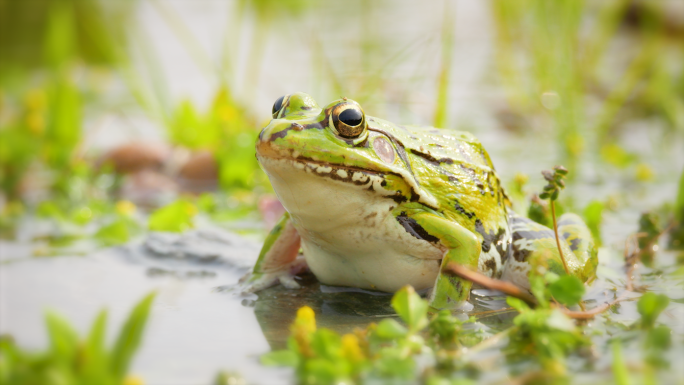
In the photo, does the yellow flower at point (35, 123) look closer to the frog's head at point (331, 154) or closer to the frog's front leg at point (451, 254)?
the frog's head at point (331, 154)

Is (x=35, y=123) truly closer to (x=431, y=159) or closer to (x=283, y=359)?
(x=431, y=159)

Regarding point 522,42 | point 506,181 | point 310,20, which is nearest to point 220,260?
point 506,181

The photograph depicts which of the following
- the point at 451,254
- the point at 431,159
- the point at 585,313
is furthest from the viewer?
the point at 431,159

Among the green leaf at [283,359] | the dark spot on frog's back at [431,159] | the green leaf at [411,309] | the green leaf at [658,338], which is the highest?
the dark spot on frog's back at [431,159]

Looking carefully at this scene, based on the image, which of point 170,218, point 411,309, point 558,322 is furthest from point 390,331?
point 170,218

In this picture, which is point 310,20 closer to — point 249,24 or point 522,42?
point 249,24

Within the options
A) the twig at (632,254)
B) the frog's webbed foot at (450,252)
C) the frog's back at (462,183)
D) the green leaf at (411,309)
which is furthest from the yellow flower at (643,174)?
the green leaf at (411,309)
